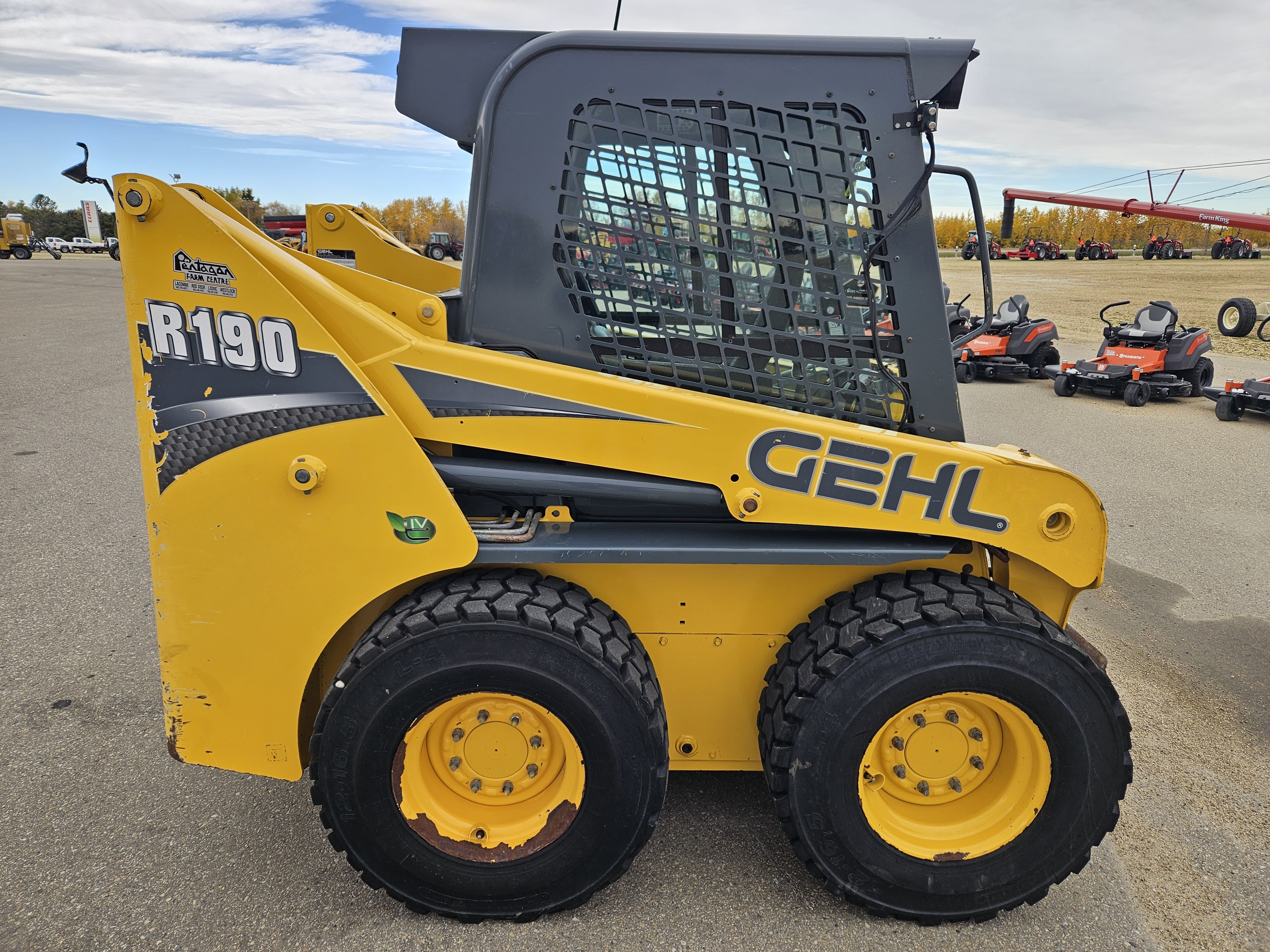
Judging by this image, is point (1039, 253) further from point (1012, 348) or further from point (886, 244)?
point (886, 244)

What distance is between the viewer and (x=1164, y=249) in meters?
53.3

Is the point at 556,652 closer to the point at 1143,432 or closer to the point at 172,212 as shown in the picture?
the point at 172,212

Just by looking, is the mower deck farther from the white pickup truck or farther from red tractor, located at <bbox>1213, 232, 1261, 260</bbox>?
the white pickup truck

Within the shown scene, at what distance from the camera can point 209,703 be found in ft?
7.70

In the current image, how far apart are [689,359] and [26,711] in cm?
326

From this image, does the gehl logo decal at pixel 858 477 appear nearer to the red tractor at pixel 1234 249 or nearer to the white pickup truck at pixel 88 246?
the red tractor at pixel 1234 249

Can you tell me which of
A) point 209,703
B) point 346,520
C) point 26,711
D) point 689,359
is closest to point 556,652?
point 346,520

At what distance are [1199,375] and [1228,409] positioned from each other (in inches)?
57.1

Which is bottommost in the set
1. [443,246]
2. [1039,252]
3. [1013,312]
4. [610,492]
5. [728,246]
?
[610,492]

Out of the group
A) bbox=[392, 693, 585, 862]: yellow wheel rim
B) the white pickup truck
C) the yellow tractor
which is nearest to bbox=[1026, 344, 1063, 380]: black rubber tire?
bbox=[392, 693, 585, 862]: yellow wheel rim

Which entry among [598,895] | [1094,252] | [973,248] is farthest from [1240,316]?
[1094,252]

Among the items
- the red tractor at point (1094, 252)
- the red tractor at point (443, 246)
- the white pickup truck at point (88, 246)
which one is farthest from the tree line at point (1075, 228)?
the white pickup truck at point (88, 246)

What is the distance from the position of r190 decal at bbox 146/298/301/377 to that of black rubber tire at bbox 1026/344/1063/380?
41.7ft

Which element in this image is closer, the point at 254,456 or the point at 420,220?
the point at 254,456
